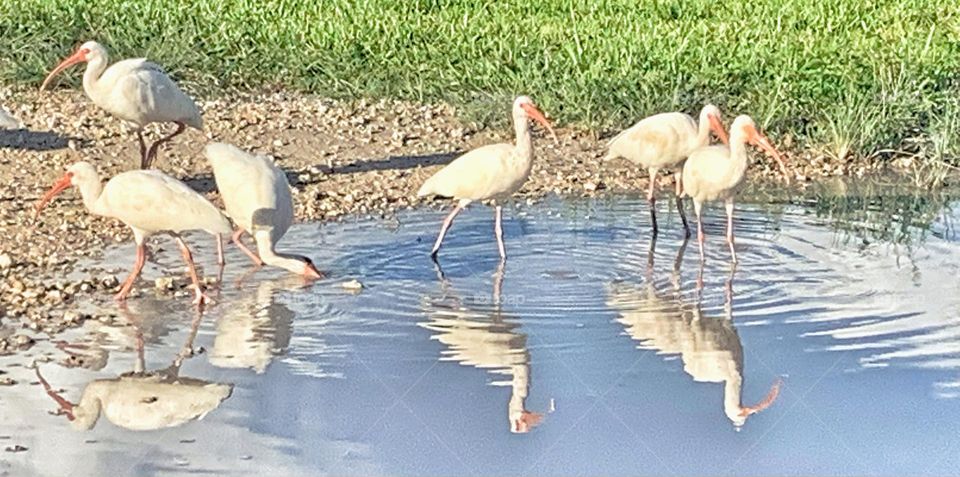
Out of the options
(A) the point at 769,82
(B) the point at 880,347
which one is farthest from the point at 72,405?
(A) the point at 769,82

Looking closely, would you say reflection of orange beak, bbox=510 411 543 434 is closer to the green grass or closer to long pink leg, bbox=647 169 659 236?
long pink leg, bbox=647 169 659 236

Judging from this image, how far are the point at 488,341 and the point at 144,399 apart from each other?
1438mm

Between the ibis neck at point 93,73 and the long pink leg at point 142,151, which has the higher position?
the ibis neck at point 93,73

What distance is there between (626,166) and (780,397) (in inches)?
190

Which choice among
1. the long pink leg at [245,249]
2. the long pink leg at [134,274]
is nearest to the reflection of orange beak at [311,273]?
the long pink leg at [245,249]

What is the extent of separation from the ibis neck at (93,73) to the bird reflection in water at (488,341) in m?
3.26

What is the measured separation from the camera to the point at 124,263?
8.83 metres

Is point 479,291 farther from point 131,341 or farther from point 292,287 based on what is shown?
point 131,341

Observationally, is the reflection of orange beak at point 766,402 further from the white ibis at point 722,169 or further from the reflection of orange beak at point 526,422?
the white ibis at point 722,169

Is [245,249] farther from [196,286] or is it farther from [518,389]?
[518,389]

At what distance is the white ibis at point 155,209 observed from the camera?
26.3 feet

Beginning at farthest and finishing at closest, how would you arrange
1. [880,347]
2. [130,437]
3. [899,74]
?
[899,74] < [880,347] < [130,437]

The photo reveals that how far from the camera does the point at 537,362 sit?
7.08 meters

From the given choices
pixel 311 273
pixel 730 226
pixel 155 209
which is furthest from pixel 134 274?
pixel 730 226
